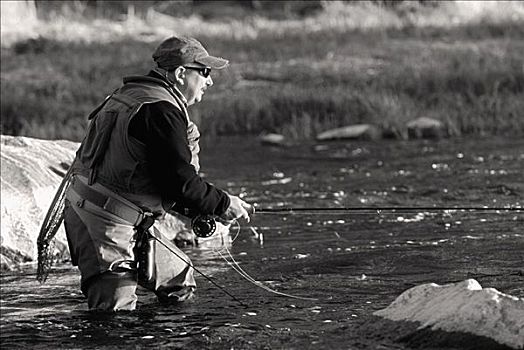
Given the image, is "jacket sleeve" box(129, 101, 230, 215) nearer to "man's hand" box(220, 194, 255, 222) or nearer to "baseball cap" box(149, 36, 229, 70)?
"man's hand" box(220, 194, 255, 222)

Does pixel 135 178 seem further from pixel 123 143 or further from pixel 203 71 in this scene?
pixel 203 71

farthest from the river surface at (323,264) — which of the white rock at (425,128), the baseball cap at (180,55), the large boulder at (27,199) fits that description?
the white rock at (425,128)

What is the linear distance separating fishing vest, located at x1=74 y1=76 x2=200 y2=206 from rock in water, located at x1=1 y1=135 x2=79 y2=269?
71.2 inches

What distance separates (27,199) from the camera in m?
7.39

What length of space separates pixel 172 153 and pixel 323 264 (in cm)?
196

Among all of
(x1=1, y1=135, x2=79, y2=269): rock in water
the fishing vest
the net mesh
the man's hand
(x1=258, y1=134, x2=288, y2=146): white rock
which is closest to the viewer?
the fishing vest

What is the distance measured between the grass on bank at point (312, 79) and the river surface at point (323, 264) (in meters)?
2.17

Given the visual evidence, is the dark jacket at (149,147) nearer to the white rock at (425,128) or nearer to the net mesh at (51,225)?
the net mesh at (51,225)

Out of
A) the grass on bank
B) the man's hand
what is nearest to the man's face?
the man's hand

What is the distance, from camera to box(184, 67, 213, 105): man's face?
18.5 feet

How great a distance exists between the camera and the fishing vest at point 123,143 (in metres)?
5.38

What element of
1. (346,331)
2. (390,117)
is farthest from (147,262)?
(390,117)

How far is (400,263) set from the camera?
6.87 m

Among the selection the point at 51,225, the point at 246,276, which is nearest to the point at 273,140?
the point at 246,276
